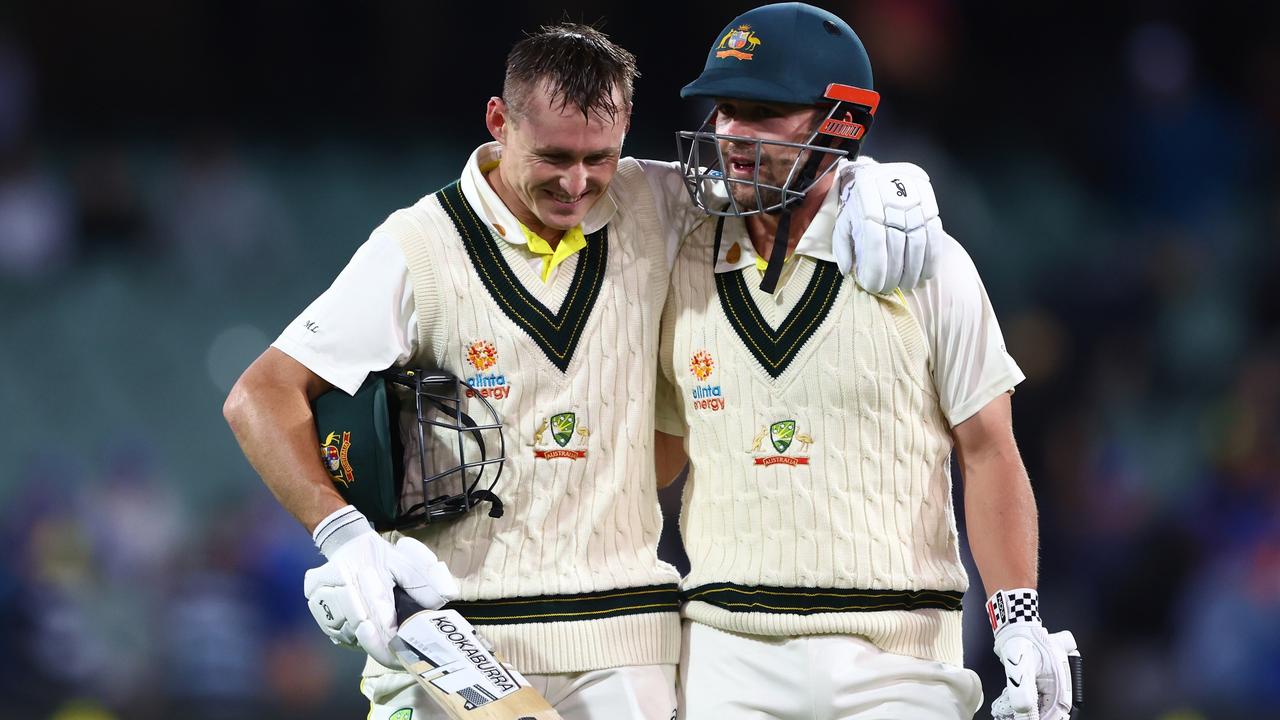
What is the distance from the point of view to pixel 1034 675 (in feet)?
8.45

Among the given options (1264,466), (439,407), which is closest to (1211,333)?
(1264,466)

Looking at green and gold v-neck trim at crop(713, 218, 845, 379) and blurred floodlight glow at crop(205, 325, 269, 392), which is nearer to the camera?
green and gold v-neck trim at crop(713, 218, 845, 379)

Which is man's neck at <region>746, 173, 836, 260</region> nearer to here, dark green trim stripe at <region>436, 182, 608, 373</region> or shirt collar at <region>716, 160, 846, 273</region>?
shirt collar at <region>716, 160, 846, 273</region>

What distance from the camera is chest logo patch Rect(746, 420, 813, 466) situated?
8.69ft

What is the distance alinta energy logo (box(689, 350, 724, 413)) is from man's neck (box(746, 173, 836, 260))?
0.22 meters

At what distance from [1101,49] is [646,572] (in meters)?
→ 5.23

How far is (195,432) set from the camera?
637 centimetres

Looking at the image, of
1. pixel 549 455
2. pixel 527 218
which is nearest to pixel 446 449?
pixel 549 455

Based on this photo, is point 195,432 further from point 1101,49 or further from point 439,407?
point 1101,49

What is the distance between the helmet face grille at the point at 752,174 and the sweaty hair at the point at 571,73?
7.2 inches

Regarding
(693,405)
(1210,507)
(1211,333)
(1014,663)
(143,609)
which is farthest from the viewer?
(1211,333)

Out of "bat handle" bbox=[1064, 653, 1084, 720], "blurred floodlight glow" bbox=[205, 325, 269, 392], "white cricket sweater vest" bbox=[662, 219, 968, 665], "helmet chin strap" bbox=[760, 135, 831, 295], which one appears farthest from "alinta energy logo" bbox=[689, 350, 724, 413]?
"blurred floodlight glow" bbox=[205, 325, 269, 392]

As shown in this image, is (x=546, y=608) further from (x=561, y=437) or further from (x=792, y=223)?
(x=792, y=223)

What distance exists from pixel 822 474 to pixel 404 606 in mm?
761
